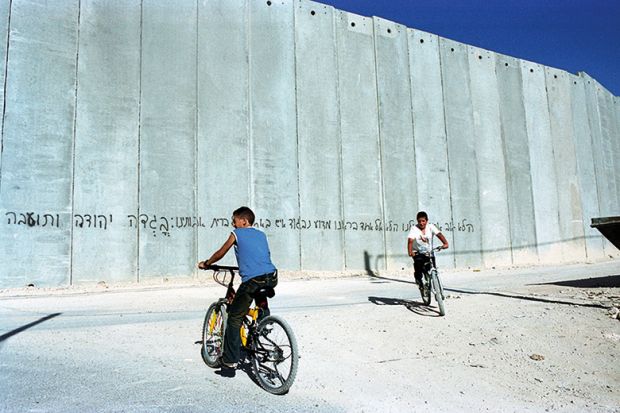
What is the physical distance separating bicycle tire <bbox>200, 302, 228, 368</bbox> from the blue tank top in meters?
0.52

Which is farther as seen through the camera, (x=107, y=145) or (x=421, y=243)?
(x=107, y=145)

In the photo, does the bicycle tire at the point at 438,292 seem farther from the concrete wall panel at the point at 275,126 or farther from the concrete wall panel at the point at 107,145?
the concrete wall panel at the point at 107,145

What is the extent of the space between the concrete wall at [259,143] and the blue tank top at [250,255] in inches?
327

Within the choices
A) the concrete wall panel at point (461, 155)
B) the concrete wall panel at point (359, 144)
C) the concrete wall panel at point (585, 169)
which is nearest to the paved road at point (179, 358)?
the concrete wall panel at point (359, 144)

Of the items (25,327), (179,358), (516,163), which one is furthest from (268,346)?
(516,163)

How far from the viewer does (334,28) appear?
15.3 meters

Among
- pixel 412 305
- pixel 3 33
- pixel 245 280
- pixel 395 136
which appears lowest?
pixel 412 305

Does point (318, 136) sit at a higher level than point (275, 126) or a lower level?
lower

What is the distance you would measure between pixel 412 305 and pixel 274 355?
404cm

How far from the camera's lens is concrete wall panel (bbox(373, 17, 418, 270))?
50.3ft

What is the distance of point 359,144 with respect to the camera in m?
15.1

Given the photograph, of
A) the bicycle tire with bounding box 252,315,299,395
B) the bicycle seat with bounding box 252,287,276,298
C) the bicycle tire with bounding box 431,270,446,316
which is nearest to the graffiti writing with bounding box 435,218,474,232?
the bicycle tire with bounding box 431,270,446,316

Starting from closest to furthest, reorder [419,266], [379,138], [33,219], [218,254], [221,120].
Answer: [218,254] → [419,266] → [33,219] → [221,120] → [379,138]

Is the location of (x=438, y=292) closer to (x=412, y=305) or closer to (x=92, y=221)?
(x=412, y=305)
